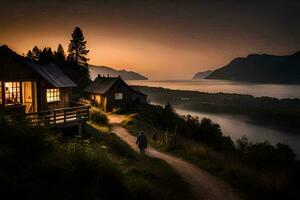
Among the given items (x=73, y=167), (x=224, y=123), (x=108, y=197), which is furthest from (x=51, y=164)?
(x=224, y=123)

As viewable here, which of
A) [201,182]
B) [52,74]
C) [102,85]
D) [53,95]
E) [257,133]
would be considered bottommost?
[257,133]

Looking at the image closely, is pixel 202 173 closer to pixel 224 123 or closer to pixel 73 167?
pixel 73 167

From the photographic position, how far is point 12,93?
20578 mm

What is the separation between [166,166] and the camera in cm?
1770

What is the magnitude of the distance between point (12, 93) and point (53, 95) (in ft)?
13.3

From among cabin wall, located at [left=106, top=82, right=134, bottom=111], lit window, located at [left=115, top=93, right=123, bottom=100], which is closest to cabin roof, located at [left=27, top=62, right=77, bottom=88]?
cabin wall, located at [left=106, top=82, right=134, bottom=111]

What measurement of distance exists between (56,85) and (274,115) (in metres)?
101

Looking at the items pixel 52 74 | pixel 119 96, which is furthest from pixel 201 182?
pixel 119 96

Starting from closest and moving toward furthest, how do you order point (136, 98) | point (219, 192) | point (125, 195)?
point (125, 195) < point (219, 192) < point (136, 98)

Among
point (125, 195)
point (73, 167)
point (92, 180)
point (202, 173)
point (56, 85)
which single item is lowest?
point (202, 173)

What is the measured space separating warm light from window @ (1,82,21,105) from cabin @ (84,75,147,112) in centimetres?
Result: 2835

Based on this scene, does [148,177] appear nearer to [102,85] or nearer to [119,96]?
[119,96]

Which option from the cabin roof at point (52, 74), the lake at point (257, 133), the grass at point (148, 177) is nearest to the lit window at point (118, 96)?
the cabin roof at point (52, 74)

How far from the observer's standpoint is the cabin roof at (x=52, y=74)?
74.7ft
